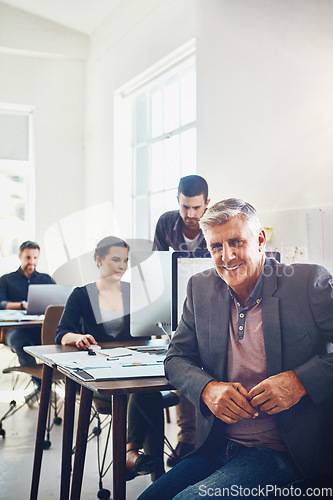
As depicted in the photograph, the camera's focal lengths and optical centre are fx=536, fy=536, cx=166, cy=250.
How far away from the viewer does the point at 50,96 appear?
297 inches

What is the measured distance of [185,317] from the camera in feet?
5.87

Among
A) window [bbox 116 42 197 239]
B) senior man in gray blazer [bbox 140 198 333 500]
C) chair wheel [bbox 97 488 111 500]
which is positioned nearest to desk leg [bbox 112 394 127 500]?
senior man in gray blazer [bbox 140 198 333 500]

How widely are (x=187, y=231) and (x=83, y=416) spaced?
1.53m

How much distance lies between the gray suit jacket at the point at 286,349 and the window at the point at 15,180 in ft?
20.0

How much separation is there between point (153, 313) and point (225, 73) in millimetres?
2631

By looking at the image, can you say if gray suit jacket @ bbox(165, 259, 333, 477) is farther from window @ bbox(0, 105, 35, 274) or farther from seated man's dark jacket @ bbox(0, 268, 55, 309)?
window @ bbox(0, 105, 35, 274)

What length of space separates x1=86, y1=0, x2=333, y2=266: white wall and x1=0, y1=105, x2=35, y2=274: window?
8.68 ft

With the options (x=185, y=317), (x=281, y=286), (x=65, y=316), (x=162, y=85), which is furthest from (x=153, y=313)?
(x=162, y=85)

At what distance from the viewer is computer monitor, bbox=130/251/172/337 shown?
8.25 ft

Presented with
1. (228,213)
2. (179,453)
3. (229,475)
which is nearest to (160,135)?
(179,453)

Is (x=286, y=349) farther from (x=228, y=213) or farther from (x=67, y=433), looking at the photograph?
(x=67, y=433)

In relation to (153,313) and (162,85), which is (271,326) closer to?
(153,313)

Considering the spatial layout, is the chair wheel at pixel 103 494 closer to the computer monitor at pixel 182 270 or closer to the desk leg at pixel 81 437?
the desk leg at pixel 81 437

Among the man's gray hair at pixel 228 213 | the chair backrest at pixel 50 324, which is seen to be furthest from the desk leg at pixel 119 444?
the chair backrest at pixel 50 324
